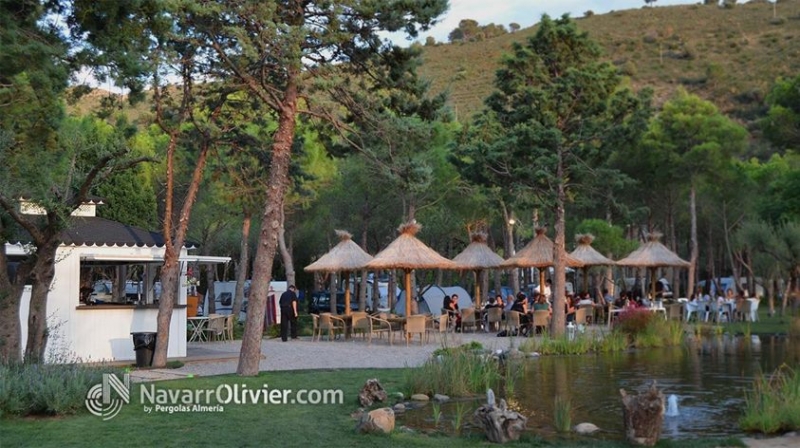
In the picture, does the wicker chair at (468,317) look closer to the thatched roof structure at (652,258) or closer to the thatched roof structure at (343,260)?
the thatched roof structure at (343,260)

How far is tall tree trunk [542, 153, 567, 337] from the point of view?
76.0 ft

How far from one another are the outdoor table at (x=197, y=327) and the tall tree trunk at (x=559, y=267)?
29.0 feet

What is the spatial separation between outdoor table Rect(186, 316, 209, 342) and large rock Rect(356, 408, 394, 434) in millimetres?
13676

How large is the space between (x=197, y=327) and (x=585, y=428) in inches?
576

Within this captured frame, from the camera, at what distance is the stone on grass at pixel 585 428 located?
916 cm

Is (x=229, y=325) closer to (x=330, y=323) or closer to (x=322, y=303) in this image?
(x=330, y=323)

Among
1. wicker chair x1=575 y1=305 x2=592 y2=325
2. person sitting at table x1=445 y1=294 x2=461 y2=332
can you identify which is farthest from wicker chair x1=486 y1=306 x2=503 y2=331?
wicker chair x1=575 y1=305 x2=592 y2=325

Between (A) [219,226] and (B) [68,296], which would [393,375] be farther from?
(A) [219,226]

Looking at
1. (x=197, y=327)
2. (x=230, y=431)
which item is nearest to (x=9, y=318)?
(x=230, y=431)

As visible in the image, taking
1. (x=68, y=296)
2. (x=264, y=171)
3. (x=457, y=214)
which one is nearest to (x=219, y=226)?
(x=457, y=214)

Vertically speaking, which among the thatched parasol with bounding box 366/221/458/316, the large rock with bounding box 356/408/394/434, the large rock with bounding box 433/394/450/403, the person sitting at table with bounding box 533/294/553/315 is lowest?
the large rock with bounding box 433/394/450/403

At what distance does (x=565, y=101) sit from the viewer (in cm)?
2362

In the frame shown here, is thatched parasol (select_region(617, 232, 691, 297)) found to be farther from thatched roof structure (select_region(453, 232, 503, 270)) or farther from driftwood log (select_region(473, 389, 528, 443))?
driftwood log (select_region(473, 389, 528, 443))

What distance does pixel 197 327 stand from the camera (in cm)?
2209
